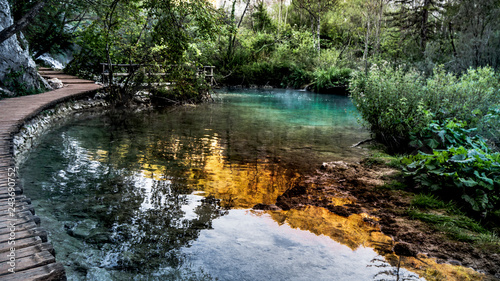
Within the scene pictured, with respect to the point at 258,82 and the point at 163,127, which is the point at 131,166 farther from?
the point at 258,82

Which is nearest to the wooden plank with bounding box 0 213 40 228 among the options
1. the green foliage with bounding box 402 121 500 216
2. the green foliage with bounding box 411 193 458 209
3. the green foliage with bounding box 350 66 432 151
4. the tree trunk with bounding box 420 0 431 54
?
the green foliage with bounding box 411 193 458 209

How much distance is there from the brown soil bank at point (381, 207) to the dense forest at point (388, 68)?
72 cm

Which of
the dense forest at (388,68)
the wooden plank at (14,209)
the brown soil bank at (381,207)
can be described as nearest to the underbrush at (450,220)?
the brown soil bank at (381,207)

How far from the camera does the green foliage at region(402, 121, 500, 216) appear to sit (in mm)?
4609

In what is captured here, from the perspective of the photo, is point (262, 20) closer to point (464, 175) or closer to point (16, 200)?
point (464, 175)

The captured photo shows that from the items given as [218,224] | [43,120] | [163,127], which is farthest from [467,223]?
[43,120]

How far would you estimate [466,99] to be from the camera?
7.57 meters

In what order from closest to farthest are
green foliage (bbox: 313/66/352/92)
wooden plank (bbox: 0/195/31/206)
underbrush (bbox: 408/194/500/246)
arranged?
wooden plank (bbox: 0/195/31/206)
underbrush (bbox: 408/194/500/246)
green foliage (bbox: 313/66/352/92)

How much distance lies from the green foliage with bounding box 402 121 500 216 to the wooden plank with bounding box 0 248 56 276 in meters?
4.89

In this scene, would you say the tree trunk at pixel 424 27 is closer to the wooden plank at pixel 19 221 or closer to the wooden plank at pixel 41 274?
the wooden plank at pixel 19 221

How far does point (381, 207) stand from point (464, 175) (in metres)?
1.29

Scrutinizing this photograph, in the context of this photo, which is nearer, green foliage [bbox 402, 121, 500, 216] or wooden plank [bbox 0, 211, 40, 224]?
wooden plank [bbox 0, 211, 40, 224]

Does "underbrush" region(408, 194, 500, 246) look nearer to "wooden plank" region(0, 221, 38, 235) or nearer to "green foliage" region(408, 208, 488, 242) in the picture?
"green foliage" region(408, 208, 488, 242)

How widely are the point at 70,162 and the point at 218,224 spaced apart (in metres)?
3.75
